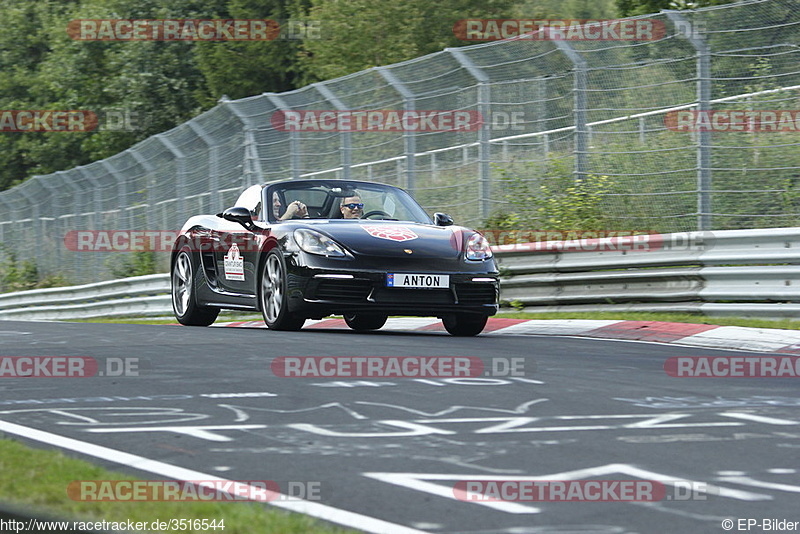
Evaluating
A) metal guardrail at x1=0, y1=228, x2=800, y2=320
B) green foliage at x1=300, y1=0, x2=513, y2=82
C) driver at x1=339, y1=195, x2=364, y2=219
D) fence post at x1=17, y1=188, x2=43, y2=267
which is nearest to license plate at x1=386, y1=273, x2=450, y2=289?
driver at x1=339, y1=195, x2=364, y2=219

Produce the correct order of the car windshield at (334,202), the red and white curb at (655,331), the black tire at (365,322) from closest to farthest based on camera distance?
the red and white curb at (655,331) < the car windshield at (334,202) < the black tire at (365,322)

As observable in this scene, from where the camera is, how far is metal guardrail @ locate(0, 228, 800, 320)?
1107 centimetres

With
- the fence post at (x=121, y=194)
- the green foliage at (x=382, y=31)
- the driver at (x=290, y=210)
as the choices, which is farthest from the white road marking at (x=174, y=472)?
the green foliage at (x=382, y=31)

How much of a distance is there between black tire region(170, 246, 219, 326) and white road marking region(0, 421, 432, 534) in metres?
7.20

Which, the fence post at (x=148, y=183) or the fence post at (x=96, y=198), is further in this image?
the fence post at (x=96, y=198)

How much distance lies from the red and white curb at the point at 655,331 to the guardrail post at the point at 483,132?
7.17 feet

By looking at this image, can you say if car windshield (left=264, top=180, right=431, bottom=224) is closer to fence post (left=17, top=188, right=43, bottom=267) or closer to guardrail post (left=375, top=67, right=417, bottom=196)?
guardrail post (left=375, top=67, right=417, bottom=196)

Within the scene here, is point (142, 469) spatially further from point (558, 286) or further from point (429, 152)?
point (429, 152)

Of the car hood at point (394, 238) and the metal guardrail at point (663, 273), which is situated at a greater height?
the car hood at point (394, 238)

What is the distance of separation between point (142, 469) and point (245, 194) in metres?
7.73

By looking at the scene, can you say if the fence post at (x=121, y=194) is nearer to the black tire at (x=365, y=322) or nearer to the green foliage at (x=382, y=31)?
the black tire at (x=365, y=322)

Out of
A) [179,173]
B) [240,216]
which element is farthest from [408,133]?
[179,173]

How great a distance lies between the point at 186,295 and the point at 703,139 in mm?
5380

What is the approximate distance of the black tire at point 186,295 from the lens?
13.1 m
